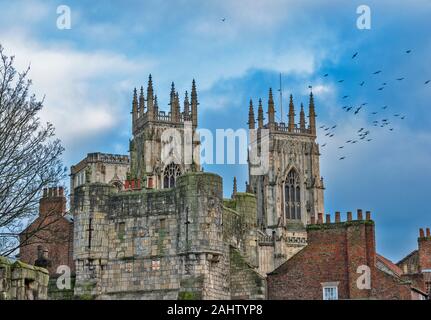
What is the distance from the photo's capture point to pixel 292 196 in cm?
12606

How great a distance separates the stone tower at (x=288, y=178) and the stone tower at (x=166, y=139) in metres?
9.57

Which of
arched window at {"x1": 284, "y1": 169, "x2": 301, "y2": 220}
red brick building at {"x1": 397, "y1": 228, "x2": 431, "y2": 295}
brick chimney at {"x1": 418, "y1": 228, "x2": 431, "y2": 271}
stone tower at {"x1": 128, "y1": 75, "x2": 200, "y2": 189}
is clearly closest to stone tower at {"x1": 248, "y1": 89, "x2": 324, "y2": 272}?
arched window at {"x1": 284, "y1": 169, "x2": 301, "y2": 220}

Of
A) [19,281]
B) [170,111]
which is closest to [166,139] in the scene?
[170,111]

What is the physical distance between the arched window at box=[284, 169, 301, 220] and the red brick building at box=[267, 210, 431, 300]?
77572mm

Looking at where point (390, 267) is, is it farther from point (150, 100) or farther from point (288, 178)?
point (288, 178)

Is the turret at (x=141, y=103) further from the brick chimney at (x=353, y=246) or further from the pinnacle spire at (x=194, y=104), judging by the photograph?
the brick chimney at (x=353, y=246)

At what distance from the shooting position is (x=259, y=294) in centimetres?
4503

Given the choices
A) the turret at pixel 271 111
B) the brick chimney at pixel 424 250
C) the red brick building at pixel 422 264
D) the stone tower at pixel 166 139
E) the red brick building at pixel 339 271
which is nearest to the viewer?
the red brick building at pixel 339 271

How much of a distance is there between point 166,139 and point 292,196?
18087 millimetres

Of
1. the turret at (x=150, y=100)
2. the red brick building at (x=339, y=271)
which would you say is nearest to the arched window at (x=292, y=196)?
the turret at (x=150, y=100)

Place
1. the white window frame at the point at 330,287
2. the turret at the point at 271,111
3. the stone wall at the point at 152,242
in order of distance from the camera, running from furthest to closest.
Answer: the turret at the point at 271,111 < the white window frame at the point at 330,287 < the stone wall at the point at 152,242

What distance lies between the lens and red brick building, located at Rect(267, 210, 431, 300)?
44.6 m

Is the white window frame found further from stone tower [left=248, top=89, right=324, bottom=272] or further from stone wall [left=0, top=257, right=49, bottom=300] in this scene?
stone tower [left=248, top=89, right=324, bottom=272]

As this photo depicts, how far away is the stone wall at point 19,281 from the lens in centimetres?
2742
